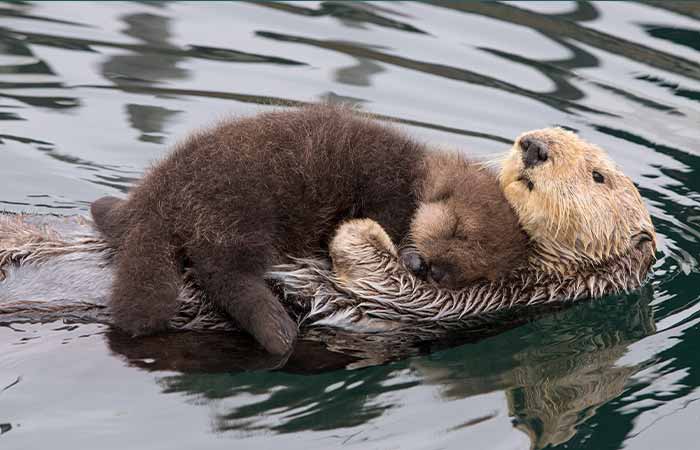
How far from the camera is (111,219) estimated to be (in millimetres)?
5387

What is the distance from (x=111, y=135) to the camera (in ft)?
25.2

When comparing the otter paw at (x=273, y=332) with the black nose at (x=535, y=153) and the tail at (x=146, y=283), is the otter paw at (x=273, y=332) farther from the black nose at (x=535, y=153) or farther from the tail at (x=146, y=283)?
the black nose at (x=535, y=153)

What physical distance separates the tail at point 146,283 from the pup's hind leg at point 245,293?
0.14m

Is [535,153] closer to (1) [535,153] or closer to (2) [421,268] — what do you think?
(1) [535,153]

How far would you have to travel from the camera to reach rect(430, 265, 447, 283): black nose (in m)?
5.24

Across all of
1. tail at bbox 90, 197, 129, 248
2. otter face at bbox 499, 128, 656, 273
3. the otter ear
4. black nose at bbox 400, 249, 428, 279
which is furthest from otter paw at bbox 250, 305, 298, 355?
the otter ear

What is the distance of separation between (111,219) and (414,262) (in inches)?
56.4

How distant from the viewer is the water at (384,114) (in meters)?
4.65

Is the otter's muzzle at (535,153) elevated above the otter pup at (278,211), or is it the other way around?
the otter's muzzle at (535,153)

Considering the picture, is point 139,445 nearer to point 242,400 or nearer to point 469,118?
point 242,400

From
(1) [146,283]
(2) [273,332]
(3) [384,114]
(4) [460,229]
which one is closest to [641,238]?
(4) [460,229]

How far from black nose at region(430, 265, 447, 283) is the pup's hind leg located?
0.73 metres

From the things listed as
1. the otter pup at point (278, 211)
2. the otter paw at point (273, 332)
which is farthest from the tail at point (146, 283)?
the otter paw at point (273, 332)

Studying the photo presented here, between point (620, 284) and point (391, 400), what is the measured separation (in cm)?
150
